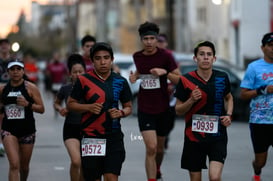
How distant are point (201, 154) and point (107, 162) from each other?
1000 millimetres

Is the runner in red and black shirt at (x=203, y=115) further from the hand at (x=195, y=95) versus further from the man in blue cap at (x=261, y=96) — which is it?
the man in blue cap at (x=261, y=96)

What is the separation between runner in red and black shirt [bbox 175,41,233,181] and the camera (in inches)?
354

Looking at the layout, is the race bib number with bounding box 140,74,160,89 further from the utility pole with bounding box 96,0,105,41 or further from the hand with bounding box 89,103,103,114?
the utility pole with bounding box 96,0,105,41

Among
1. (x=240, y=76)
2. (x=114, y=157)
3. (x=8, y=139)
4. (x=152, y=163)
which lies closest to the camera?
(x=114, y=157)

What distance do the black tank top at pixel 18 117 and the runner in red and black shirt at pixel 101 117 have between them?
1866 millimetres

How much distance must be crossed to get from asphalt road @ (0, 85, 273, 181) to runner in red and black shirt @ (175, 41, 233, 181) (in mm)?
3507

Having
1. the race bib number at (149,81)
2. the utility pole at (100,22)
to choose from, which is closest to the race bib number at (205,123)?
the race bib number at (149,81)

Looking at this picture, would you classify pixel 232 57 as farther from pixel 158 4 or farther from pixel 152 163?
pixel 152 163

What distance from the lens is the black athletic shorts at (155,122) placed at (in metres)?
11.4

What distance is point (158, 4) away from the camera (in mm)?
69625

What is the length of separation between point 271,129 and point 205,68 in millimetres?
2171

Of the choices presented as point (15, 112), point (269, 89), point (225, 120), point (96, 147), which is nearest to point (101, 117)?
point (96, 147)

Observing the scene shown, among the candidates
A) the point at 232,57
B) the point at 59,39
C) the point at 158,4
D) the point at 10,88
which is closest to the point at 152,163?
the point at 10,88

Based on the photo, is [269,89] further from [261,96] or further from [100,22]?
[100,22]
